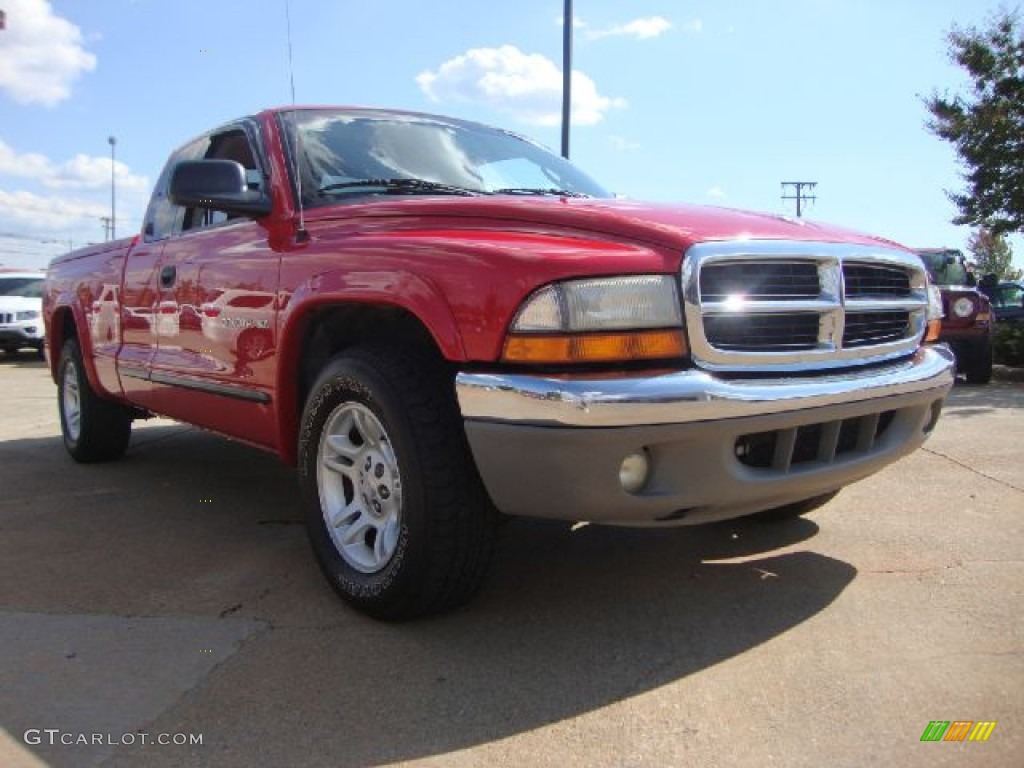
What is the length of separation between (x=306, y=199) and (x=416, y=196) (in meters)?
0.46

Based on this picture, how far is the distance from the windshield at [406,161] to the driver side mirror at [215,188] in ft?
0.75

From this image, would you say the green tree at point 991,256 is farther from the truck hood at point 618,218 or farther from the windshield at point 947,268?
the truck hood at point 618,218

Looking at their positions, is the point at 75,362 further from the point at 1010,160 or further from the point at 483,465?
the point at 1010,160

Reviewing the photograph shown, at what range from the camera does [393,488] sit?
2879 millimetres

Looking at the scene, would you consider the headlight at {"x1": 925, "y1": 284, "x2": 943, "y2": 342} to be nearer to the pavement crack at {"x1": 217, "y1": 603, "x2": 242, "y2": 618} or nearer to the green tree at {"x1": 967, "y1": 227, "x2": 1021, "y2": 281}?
the pavement crack at {"x1": 217, "y1": 603, "x2": 242, "y2": 618}

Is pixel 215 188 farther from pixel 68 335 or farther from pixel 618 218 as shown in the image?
pixel 68 335

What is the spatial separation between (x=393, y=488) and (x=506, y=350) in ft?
2.37

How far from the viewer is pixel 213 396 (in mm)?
3932

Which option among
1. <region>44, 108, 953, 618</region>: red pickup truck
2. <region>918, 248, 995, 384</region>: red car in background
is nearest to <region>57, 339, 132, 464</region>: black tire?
<region>44, 108, 953, 618</region>: red pickup truck

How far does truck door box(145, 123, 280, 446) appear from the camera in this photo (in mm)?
3523

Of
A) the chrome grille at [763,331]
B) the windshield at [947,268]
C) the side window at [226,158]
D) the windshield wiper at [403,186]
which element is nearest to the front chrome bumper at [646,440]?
the chrome grille at [763,331]

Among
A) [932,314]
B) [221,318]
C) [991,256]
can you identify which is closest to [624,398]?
[932,314]

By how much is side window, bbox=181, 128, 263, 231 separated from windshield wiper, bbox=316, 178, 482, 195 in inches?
15.9

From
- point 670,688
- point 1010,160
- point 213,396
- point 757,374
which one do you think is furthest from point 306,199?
point 1010,160
